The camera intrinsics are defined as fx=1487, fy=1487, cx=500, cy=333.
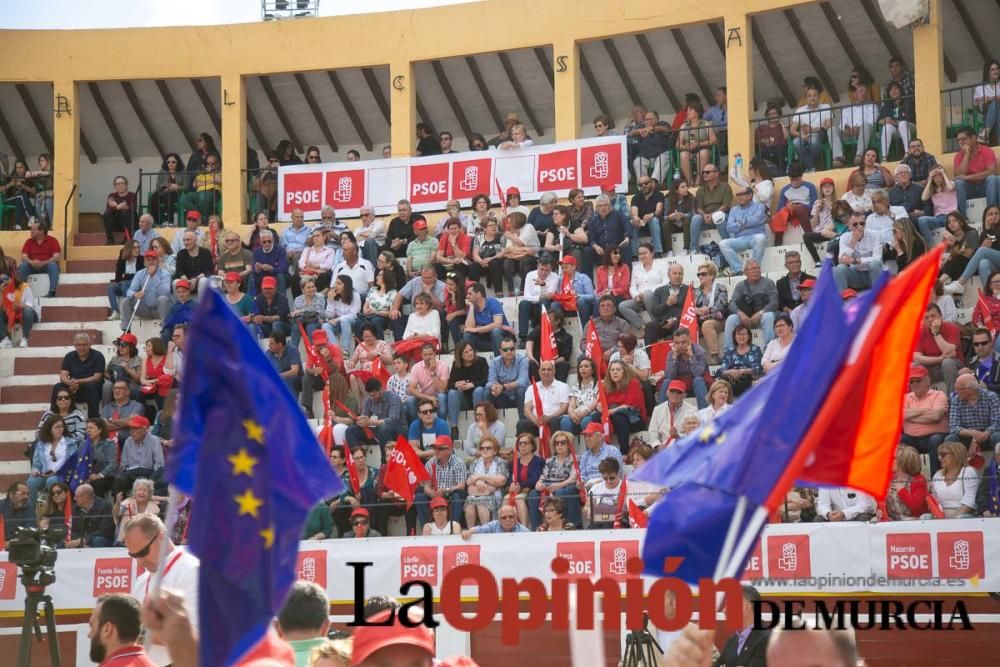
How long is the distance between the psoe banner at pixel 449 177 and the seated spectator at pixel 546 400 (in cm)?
490

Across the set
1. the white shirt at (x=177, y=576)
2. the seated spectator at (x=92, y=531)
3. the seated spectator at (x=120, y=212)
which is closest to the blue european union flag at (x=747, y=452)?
the white shirt at (x=177, y=576)

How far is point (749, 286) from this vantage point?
16812mm

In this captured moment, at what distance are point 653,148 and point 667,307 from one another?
15.0ft

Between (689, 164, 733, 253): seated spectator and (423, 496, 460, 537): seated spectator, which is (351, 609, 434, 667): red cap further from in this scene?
(689, 164, 733, 253): seated spectator

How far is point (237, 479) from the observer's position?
4.17m

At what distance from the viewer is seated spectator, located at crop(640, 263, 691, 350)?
1705 cm

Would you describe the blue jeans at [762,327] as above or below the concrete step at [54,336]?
Answer: below

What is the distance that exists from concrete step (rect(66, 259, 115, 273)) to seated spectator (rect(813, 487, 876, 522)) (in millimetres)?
13613

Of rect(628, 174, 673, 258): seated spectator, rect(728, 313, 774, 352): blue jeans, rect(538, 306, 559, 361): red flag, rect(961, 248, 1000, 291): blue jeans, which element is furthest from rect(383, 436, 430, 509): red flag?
rect(961, 248, 1000, 291): blue jeans

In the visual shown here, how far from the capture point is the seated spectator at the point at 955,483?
41.2ft

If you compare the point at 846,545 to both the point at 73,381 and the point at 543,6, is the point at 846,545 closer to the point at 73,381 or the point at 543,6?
the point at 73,381

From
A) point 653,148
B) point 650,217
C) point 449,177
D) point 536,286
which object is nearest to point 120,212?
point 449,177

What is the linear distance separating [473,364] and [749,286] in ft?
10.7

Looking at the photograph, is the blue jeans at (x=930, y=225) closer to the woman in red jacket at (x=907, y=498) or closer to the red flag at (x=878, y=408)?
the woman in red jacket at (x=907, y=498)
